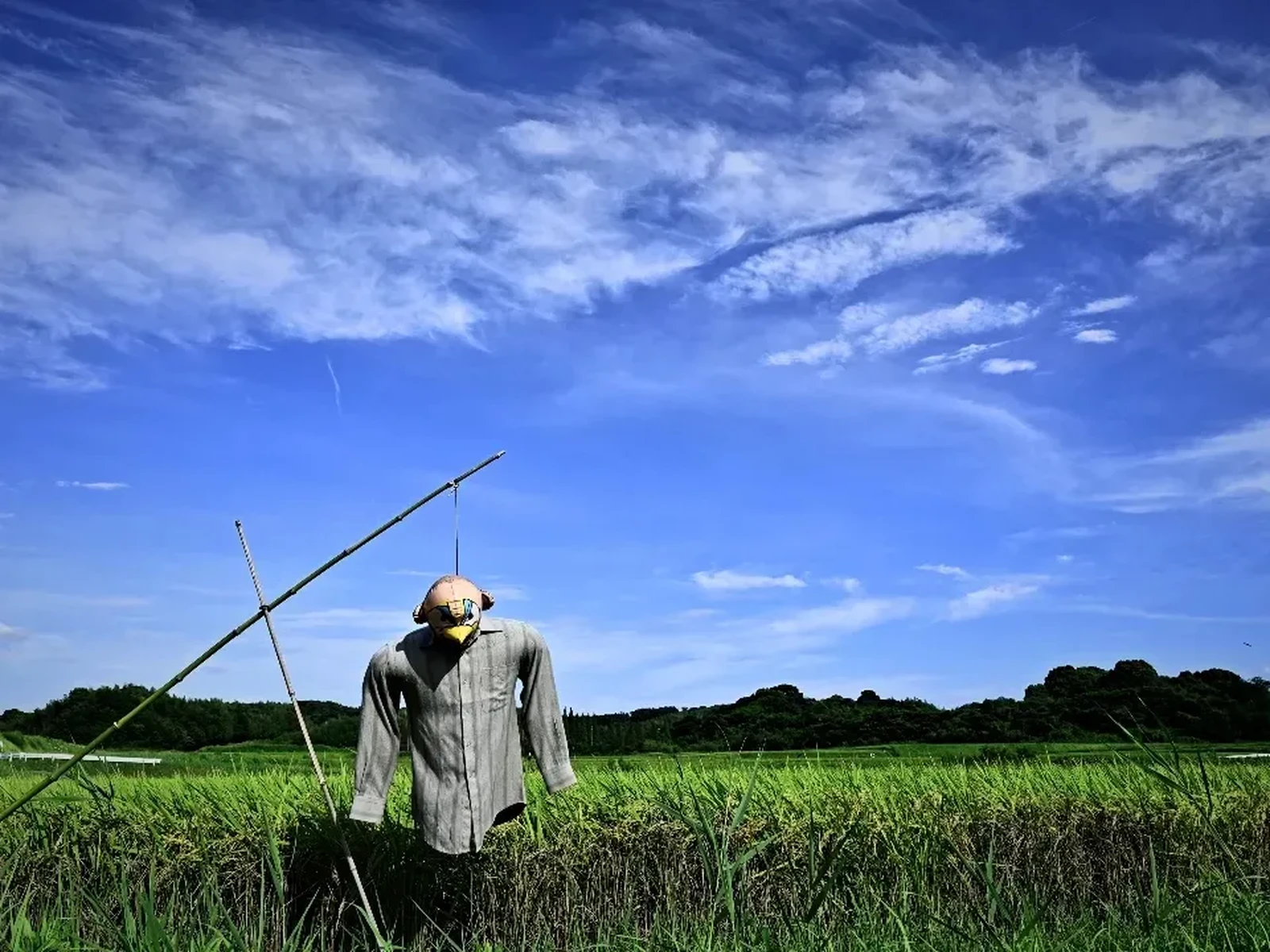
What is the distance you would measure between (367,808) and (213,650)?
6.78 feet

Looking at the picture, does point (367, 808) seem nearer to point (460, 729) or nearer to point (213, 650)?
point (460, 729)

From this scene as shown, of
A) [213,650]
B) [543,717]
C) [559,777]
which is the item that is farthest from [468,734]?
[213,650]

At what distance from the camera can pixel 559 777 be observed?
219 inches

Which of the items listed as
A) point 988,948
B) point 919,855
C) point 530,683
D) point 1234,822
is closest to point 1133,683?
point 1234,822

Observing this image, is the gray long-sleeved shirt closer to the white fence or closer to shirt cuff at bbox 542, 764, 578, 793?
shirt cuff at bbox 542, 764, 578, 793

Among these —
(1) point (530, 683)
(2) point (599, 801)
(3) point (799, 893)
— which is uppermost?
(1) point (530, 683)

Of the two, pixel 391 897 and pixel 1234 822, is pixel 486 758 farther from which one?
pixel 1234 822

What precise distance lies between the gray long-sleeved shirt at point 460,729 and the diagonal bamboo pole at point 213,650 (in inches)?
52.4

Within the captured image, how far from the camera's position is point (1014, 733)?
1580cm

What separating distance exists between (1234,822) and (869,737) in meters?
8.57

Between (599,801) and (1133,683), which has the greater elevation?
(1133,683)

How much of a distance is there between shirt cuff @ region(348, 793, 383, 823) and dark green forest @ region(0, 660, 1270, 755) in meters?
8.59

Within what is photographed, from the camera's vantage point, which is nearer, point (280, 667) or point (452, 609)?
point (280, 667)

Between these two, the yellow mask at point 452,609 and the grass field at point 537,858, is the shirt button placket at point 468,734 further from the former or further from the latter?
the grass field at point 537,858
